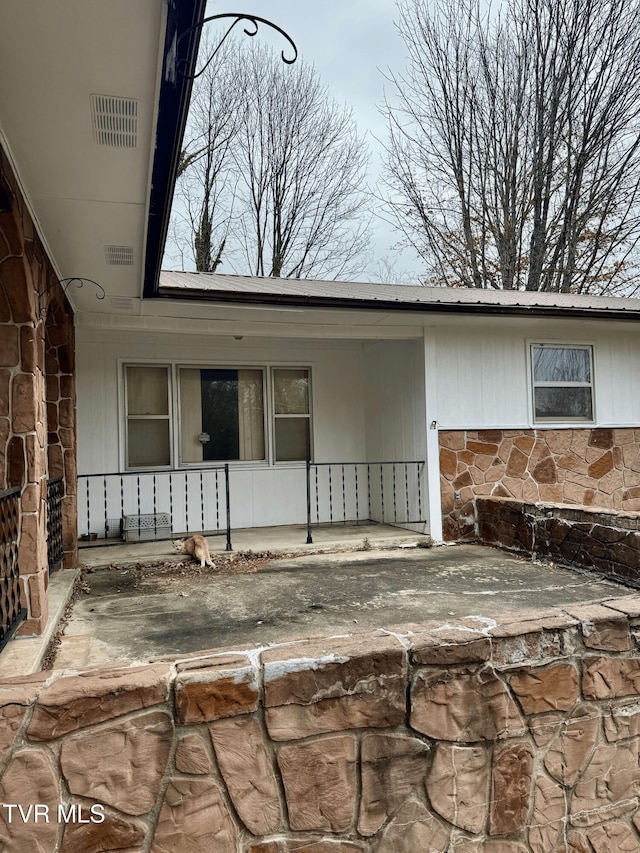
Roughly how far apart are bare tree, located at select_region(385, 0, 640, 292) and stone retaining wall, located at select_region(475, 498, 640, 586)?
1129 centimetres

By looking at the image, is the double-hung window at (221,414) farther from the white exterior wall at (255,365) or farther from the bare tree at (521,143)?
the bare tree at (521,143)

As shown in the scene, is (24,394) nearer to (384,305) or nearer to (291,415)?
(384,305)

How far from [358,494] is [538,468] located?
2.52m

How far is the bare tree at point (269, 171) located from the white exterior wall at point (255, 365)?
30.5ft

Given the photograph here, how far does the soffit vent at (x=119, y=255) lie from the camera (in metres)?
4.38

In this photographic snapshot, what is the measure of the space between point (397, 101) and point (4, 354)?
16.9m

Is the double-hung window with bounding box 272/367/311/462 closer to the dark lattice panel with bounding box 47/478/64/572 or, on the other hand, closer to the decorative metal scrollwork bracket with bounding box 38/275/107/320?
the decorative metal scrollwork bracket with bounding box 38/275/107/320

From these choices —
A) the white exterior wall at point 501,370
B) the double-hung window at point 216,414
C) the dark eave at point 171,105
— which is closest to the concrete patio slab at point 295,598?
the white exterior wall at point 501,370

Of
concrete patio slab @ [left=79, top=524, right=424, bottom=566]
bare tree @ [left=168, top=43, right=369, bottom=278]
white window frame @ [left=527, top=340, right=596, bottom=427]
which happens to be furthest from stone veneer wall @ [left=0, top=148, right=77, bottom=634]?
bare tree @ [left=168, top=43, right=369, bottom=278]

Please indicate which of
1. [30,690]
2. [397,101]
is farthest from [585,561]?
[397,101]

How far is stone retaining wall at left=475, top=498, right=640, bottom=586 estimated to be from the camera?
4.94m

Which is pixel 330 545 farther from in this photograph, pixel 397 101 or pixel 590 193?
pixel 397 101

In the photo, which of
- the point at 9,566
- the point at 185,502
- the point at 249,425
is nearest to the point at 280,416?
the point at 249,425

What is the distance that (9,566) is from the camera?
11.1 feet
